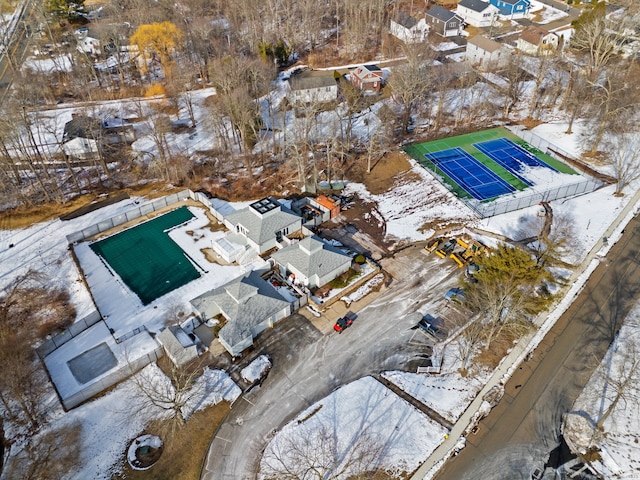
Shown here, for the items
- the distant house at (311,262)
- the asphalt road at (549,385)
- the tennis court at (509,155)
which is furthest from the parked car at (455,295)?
the tennis court at (509,155)

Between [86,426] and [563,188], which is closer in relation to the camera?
[86,426]

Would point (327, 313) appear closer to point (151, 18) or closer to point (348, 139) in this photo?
point (348, 139)

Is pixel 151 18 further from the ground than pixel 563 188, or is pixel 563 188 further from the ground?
pixel 151 18

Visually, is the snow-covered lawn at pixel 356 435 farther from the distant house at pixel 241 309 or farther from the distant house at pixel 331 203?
the distant house at pixel 331 203

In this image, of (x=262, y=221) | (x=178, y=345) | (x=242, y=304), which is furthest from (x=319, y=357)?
(x=262, y=221)

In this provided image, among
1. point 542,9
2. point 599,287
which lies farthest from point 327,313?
point 542,9

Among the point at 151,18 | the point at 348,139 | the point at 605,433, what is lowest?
the point at 605,433
